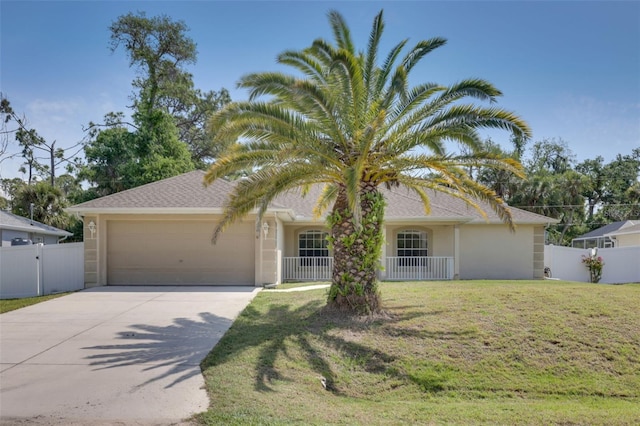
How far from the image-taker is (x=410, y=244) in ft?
61.8

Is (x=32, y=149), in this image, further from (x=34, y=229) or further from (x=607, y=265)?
(x=607, y=265)

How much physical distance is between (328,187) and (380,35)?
4.71 m

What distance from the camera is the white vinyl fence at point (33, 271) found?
13617 millimetres

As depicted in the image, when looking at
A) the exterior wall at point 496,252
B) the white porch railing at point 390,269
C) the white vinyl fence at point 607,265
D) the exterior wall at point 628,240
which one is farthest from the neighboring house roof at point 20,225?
the exterior wall at point 628,240

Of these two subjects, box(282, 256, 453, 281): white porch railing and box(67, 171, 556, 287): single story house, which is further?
box(282, 256, 453, 281): white porch railing

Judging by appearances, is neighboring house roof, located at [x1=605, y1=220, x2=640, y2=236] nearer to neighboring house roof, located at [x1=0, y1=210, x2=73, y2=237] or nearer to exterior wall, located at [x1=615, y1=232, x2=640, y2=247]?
exterior wall, located at [x1=615, y1=232, x2=640, y2=247]

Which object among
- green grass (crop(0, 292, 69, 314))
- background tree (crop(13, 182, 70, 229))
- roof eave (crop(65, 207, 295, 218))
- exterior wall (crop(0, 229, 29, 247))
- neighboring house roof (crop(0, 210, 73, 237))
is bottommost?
green grass (crop(0, 292, 69, 314))

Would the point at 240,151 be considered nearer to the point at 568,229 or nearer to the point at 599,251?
the point at 599,251

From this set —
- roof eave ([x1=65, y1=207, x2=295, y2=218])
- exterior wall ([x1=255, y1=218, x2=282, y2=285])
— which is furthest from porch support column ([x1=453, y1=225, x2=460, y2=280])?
exterior wall ([x1=255, y1=218, x2=282, y2=285])

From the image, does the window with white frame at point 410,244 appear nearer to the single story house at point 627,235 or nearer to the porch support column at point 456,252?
the porch support column at point 456,252

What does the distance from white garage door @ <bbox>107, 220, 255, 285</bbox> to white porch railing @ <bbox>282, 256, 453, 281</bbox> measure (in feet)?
9.74

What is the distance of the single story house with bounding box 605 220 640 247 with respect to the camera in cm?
2361

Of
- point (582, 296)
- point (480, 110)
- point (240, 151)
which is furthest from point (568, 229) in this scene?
point (240, 151)

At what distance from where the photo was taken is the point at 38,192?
83.5 ft
